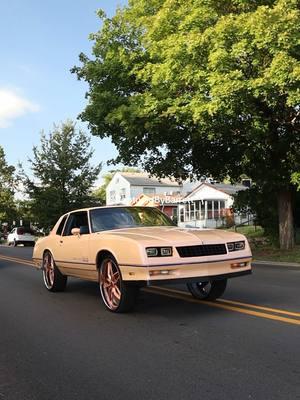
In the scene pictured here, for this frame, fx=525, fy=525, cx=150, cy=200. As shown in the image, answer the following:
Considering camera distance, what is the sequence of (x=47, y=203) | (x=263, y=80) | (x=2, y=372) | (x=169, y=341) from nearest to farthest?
(x=2, y=372) → (x=169, y=341) → (x=263, y=80) → (x=47, y=203)

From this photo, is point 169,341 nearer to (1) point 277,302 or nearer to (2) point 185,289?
(1) point 277,302

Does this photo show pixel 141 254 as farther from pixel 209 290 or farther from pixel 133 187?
pixel 133 187

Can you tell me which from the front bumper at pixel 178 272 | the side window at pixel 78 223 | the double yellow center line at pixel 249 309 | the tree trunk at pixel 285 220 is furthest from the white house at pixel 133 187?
the front bumper at pixel 178 272

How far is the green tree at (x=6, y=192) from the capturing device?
6950 cm

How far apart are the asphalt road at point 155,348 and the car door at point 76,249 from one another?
23.3 inches

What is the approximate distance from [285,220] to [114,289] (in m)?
13.2

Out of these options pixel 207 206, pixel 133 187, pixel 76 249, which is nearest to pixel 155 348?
pixel 76 249

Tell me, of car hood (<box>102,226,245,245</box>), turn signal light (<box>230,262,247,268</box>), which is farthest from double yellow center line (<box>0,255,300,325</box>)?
car hood (<box>102,226,245,245</box>)

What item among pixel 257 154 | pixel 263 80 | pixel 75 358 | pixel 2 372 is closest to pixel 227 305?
pixel 75 358

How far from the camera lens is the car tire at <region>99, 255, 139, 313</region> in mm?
7477

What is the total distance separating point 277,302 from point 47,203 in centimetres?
3470

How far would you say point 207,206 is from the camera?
5231 centimetres

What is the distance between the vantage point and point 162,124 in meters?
17.5

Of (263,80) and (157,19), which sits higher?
(157,19)
